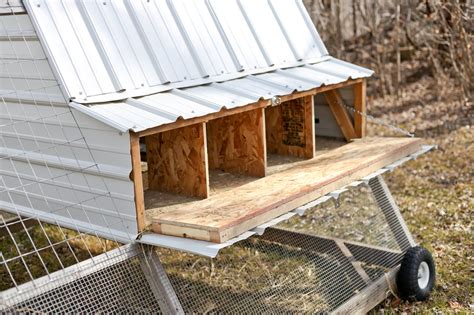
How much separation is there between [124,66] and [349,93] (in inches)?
93.7

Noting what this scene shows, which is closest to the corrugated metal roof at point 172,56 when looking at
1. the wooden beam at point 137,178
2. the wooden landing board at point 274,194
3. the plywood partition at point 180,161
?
the wooden beam at point 137,178

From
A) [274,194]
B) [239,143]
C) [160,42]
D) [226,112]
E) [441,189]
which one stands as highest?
[160,42]

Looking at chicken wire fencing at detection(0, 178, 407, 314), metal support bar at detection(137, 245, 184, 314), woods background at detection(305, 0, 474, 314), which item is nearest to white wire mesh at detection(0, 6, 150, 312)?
metal support bar at detection(137, 245, 184, 314)

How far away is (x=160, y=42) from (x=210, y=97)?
57cm

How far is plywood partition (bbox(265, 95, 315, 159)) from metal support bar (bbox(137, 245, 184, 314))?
1916 mm

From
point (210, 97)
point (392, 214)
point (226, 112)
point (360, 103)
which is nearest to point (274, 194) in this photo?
point (226, 112)

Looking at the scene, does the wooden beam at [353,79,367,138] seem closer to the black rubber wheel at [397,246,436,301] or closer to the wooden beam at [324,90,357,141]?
the wooden beam at [324,90,357,141]

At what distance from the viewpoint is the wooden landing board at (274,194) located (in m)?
4.08

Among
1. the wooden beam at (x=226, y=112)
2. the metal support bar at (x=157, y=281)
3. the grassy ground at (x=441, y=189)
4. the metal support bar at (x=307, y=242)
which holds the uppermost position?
the wooden beam at (x=226, y=112)

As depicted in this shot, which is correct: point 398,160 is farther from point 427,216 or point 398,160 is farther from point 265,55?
point 427,216

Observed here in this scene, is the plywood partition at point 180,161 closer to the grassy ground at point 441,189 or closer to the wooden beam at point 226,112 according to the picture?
the wooden beam at point 226,112

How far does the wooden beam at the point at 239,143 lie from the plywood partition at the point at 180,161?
0.65 m

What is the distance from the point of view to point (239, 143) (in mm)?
5195

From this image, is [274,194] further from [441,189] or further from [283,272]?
[441,189]
